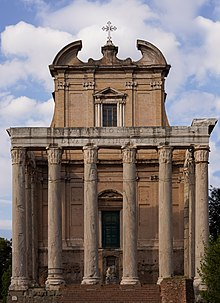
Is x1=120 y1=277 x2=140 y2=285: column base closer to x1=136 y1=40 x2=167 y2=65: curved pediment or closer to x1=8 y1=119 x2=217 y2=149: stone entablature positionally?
x1=8 y1=119 x2=217 y2=149: stone entablature

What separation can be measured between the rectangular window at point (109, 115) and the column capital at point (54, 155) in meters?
5.97

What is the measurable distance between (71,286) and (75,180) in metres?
9.20

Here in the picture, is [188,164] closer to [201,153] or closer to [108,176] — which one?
[201,153]

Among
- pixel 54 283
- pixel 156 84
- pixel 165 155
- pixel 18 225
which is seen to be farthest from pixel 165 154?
pixel 54 283

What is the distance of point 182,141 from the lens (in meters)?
46.8

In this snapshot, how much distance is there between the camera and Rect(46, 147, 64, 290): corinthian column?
46.0m

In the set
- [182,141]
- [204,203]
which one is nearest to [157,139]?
[182,141]

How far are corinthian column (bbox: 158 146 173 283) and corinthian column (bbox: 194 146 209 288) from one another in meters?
1.36

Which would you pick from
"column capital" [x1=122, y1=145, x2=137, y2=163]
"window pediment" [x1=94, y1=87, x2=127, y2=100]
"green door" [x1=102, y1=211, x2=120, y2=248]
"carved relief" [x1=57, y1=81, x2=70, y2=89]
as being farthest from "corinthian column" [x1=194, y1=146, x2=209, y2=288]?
"carved relief" [x1=57, y1=81, x2=70, y2=89]

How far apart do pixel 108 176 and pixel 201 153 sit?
7799 mm

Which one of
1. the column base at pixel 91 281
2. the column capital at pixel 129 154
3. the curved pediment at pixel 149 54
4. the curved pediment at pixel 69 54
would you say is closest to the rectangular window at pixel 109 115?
the curved pediment at pixel 149 54

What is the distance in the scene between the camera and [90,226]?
151 feet

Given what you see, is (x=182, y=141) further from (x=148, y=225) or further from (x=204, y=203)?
(x=148, y=225)

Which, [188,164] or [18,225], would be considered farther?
[188,164]
